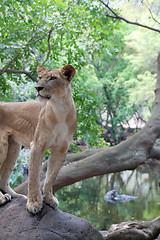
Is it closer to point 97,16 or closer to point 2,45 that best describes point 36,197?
point 2,45

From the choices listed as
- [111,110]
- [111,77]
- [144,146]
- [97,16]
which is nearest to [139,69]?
[111,77]

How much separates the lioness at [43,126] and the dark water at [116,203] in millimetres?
6421

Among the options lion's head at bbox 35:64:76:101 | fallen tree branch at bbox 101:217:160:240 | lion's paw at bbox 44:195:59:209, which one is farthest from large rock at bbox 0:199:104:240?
fallen tree branch at bbox 101:217:160:240

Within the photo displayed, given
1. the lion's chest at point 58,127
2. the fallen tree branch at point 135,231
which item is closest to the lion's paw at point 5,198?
the lion's chest at point 58,127

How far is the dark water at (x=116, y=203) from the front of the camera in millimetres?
9523

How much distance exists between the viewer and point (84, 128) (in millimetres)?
5688

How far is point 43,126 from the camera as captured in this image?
2.54m

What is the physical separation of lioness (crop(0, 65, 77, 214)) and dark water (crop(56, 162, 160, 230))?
6421 millimetres

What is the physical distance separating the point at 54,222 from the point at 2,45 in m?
3.31

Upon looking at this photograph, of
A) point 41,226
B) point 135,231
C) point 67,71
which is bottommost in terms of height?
point 135,231

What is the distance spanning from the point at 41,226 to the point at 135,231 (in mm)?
2692

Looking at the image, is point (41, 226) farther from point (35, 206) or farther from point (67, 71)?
point (67, 71)

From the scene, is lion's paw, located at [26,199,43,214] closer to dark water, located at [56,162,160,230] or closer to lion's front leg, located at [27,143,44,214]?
lion's front leg, located at [27,143,44,214]

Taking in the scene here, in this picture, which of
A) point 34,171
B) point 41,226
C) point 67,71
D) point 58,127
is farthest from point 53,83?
point 41,226
